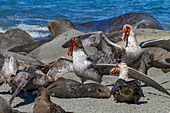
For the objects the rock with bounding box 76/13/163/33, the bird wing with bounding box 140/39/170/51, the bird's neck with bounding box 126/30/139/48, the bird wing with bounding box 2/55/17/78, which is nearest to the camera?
the bird wing with bounding box 2/55/17/78

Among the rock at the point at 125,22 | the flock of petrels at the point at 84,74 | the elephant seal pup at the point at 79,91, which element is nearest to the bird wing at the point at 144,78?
the flock of petrels at the point at 84,74

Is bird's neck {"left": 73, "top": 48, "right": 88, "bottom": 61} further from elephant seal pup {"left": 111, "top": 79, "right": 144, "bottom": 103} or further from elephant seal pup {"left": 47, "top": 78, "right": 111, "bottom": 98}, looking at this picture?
elephant seal pup {"left": 111, "top": 79, "right": 144, "bottom": 103}

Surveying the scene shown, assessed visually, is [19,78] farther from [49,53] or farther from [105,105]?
[49,53]

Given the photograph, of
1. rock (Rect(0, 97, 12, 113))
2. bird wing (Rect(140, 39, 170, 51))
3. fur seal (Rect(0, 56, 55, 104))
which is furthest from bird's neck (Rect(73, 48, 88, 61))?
rock (Rect(0, 97, 12, 113))

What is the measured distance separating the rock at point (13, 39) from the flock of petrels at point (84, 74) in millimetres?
4653

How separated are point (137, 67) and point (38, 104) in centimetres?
384

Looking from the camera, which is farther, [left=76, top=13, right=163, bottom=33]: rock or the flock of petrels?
[left=76, top=13, right=163, bottom=33]: rock

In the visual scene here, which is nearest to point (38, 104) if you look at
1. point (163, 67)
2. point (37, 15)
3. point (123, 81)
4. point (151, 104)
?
point (123, 81)

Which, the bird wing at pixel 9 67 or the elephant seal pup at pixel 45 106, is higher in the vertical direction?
the elephant seal pup at pixel 45 106

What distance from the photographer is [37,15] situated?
84.9ft

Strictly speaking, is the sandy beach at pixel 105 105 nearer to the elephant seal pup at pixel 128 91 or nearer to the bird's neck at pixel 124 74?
the elephant seal pup at pixel 128 91

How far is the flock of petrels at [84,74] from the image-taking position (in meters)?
4.93

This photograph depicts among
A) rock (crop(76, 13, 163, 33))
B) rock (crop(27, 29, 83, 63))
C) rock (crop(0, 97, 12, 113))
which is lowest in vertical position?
rock (crop(76, 13, 163, 33))

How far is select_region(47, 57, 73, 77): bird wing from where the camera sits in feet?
25.0
